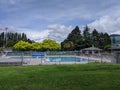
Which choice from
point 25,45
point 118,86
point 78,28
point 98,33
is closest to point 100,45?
point 98,33

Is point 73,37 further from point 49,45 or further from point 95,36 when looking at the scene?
point 49,45

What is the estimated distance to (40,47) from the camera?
Answer: 63.5 meters

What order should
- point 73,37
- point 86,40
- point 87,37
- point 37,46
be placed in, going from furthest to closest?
point 73,37, point 87,37, point 86,40, point 37,46

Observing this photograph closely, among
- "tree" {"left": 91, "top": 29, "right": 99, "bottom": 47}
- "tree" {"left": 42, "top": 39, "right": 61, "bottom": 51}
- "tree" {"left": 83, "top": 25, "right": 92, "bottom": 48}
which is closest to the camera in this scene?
"tree" {"left": 42, "top": 39, "right": 61, "bottom": 51}

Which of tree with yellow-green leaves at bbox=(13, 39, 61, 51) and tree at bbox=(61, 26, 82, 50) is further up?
tree at bbox=(61, 26, 82, 50)

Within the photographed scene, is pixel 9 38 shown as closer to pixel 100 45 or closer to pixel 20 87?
pixel 100 45

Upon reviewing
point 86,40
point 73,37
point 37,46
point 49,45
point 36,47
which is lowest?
point 36,47

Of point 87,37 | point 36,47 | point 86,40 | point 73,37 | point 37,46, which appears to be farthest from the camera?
point 73,37

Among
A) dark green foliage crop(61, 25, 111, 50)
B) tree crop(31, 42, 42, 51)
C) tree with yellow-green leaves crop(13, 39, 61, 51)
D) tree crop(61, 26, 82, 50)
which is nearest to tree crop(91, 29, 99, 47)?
dark green foliage crop(61, 25, 111, 50)

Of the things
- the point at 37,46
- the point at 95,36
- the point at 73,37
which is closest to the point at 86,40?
the point at 95,36

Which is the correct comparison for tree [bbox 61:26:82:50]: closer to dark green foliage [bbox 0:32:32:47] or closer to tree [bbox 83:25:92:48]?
tree [bbox 83:25:92:48]

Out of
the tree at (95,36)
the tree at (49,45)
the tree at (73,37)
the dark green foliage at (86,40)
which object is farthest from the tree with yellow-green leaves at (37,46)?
the tree at (95,36)

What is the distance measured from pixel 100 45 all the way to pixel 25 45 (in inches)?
968

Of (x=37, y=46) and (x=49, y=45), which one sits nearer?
(x=37, y=46)
